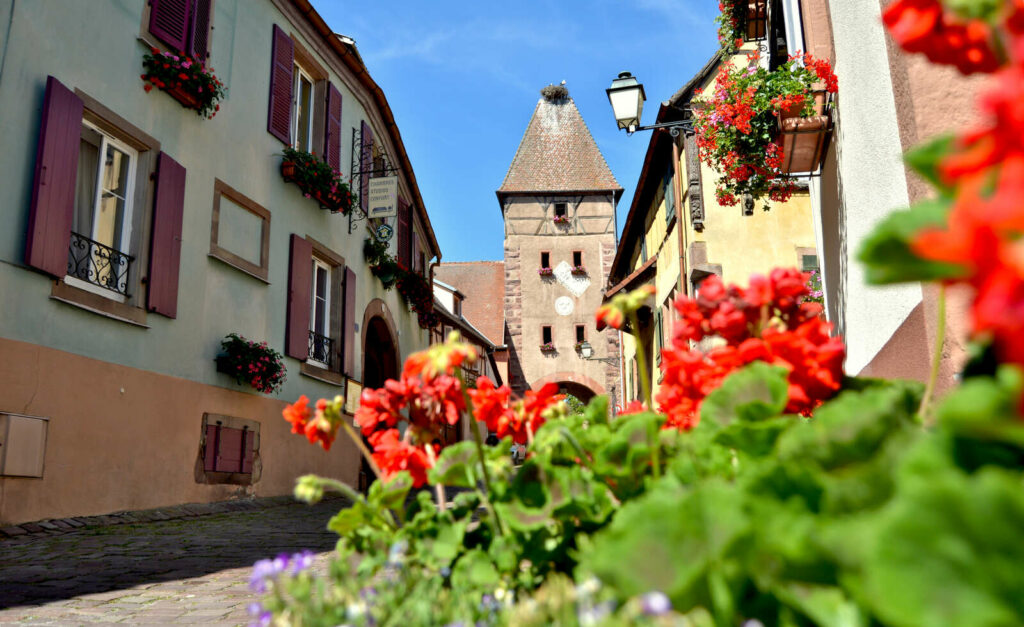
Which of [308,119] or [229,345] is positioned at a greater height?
[308,119]

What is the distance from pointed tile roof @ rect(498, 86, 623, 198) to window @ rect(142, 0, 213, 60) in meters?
24.6

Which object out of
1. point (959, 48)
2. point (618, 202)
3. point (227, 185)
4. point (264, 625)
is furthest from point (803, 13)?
point (618, 202)

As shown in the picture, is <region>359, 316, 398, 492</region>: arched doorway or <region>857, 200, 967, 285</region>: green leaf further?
<region>359, 316, 398, 492</region>: arched doorway

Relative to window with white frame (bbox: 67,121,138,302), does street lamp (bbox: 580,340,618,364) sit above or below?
above

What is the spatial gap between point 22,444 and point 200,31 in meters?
5.04

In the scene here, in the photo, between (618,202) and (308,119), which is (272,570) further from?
(618,202)

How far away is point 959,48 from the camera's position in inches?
33.4

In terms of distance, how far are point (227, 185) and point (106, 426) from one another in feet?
11.1

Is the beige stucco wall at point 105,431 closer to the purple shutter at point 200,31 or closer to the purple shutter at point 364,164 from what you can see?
the purple shutter at point 200,31

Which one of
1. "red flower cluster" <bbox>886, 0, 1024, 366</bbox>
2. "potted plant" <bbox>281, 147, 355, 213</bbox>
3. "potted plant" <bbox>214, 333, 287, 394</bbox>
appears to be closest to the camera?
"red flower cluster" <bbox>886, 0, 1024, 366</bbox>

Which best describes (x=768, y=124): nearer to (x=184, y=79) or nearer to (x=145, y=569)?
(x=145, y=569)

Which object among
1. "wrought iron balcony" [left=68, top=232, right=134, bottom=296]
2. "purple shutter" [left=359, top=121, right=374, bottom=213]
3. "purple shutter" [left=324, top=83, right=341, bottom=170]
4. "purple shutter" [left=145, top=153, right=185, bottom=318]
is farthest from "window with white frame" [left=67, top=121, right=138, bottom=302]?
"purple shutter" [left=359, top=121, right=374, bottom=213]

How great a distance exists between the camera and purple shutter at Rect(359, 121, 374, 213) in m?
13.4

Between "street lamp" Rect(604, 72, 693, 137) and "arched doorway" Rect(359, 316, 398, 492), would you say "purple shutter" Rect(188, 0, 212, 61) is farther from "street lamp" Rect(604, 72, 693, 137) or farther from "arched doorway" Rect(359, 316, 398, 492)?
"arched doorway" Rect(359, 316, 398, 492)
